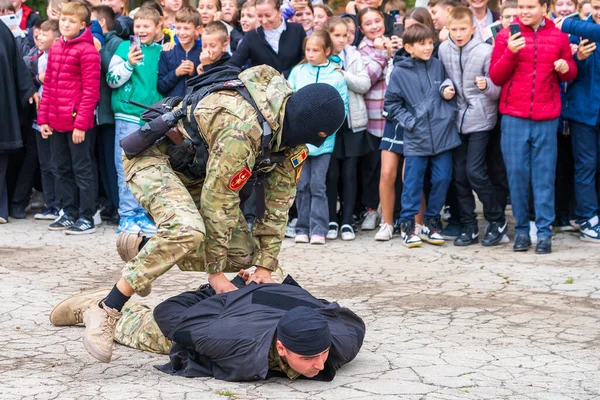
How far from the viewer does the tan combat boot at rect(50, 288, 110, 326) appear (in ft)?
16.9

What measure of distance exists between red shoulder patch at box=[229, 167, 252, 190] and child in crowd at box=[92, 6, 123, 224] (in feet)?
13.6

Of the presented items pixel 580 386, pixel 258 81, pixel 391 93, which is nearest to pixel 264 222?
pixel 258 81

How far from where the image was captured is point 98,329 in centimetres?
445

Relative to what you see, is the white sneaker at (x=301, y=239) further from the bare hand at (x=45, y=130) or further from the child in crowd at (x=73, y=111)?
the bare hand at (x=45, y=130)

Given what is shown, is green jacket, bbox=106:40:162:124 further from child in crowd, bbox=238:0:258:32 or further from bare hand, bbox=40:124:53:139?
child in crowd, bbox=238:0:258:32

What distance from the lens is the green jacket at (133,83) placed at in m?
8.19

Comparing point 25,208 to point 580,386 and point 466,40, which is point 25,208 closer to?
point 466,40

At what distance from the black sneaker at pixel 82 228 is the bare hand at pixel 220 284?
384cm

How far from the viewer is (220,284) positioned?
4.70 metres

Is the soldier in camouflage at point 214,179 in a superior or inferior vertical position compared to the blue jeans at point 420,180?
superior

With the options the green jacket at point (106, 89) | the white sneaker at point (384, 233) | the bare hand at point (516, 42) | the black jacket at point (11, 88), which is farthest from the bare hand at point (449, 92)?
the black jacket at point (11, 88)

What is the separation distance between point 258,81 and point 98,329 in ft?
4.64

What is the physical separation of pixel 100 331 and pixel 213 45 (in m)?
4.03

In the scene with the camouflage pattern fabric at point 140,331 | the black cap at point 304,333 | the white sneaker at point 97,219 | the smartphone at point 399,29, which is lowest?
the white sneaker at point 97,219
